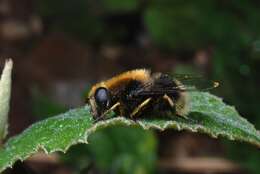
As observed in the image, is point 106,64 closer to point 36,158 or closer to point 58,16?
point 58,16

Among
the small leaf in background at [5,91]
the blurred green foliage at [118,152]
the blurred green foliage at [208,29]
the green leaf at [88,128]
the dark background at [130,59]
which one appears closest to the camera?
the green leaf at [88,128]

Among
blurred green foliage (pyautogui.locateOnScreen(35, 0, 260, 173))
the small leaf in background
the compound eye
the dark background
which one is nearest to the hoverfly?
the compound eye

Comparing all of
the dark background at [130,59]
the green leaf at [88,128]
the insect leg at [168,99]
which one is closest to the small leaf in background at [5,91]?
the green leaf at [88,128]

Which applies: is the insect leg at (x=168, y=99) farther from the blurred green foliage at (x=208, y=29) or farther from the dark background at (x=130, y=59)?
the blurred green foliage at (x=208, y=29)

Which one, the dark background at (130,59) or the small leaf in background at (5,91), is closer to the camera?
the small leaf in background at (5,91)

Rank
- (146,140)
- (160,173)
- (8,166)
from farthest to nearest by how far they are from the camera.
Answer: (160,173)
(146,140)
(8,166)

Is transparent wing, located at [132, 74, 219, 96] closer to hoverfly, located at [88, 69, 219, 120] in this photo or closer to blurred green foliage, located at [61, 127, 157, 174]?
hoverfly, located at [88, 69, 219, 120]

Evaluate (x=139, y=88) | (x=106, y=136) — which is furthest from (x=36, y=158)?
(x=139, y=88)

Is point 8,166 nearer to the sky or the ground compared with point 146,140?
nearer to the sky

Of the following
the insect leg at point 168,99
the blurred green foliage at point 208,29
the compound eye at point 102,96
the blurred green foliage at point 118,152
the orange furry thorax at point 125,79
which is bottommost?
the blurred green foliage at point 118,152
